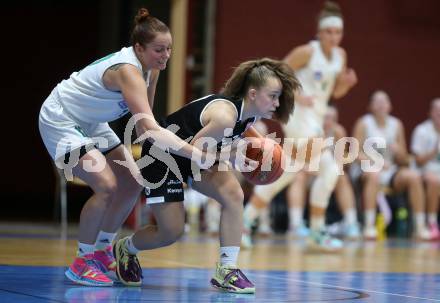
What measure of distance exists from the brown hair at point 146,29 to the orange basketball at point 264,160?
74 cm

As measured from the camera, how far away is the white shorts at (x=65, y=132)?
464 cm

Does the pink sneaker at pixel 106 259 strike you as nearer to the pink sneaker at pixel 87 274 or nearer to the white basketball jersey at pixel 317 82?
the pink sneaker at pixel 87 274

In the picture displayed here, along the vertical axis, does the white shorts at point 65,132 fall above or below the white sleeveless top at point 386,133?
below

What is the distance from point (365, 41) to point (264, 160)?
7168 mm

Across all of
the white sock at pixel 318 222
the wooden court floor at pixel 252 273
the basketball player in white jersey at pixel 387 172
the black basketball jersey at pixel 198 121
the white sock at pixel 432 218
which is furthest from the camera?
the white sock at pixel 432 218

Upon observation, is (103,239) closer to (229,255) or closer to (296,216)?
(229,255)

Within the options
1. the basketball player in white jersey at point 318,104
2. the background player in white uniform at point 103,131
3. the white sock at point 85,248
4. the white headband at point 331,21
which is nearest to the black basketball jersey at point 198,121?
the background player in white uniform at point 103,131

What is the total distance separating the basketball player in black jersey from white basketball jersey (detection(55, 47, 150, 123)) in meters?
0.25

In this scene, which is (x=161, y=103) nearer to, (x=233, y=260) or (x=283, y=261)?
(x=283, y=261)

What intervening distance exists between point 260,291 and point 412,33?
793cm

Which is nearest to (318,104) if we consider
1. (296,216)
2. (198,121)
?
(296,216)

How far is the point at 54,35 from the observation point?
1595cm

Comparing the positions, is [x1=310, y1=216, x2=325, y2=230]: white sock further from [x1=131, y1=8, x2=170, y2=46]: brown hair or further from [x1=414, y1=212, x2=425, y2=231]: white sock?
[x1=131, y1=8, x2=170, y2=46]: brown hair

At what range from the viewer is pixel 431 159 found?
34.1ft
